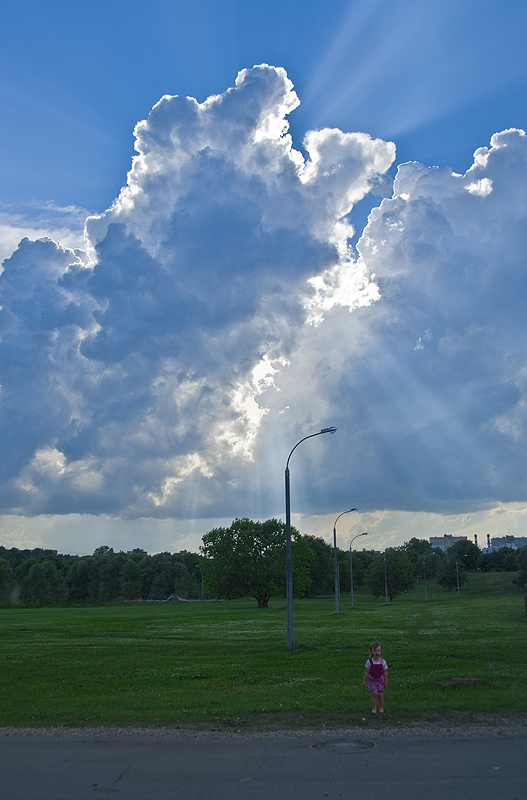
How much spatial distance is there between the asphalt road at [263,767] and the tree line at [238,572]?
216 ft

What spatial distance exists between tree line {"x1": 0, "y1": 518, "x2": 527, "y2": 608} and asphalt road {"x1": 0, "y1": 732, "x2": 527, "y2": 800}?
216ft

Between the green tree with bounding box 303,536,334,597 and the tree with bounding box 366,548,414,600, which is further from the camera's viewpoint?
the green tree with bounding box 303,536,334,597

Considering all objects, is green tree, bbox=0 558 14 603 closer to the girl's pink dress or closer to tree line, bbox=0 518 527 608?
tree line, bbox=0 518 527 608

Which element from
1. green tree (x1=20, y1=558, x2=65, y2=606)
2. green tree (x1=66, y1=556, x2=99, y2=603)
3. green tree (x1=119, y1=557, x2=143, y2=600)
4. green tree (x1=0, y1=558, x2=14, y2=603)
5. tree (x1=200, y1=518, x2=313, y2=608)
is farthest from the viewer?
green tree (x1=66, y1=556, x2=99, y2=603)

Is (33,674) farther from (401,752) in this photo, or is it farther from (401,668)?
(401,752)

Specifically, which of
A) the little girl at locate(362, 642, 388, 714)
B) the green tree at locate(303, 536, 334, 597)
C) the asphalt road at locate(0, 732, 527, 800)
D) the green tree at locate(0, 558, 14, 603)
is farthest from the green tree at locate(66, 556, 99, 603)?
the little girl at locate(362, 642, 388, 714)

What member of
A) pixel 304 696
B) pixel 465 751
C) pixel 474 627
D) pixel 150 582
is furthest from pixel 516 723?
pixel 150 582

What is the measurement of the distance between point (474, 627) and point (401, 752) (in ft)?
92.5

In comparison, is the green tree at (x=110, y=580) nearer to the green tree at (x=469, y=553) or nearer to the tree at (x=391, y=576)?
the tree at (x=391, y=576)

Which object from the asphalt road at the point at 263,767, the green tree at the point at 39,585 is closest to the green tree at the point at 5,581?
the green tree at the point at 39,585

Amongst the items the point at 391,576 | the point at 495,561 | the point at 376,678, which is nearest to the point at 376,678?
the point at 376,678

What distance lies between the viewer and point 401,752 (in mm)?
Answer: 10031

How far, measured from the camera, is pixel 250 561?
260 feet

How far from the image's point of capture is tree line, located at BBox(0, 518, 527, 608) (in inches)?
3118
